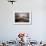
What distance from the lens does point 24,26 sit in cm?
481

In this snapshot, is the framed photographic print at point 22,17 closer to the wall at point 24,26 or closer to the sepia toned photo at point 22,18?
the sepia toned photo at point 22,18

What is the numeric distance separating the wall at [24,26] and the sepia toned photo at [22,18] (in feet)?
0.51

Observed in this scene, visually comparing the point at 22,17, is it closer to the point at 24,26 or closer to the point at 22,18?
the point at 22,18

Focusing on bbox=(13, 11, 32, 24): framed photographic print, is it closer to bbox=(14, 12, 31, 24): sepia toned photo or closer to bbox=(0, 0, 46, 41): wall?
bbox=(14, 12, 31, 24): sepia toned photo

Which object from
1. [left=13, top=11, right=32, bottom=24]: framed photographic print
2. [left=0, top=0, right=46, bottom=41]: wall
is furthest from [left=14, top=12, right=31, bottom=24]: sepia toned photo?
[left=0, top=0, right=46, bottom=41]: wall

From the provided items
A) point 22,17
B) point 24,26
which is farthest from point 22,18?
point 24,26

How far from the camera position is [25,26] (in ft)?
15.8

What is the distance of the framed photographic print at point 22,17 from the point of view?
189 inches

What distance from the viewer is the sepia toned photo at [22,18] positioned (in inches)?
189

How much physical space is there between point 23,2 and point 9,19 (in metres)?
0.86

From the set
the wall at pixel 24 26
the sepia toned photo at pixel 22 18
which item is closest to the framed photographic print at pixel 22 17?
the sepia toned photo at pixel 22 18

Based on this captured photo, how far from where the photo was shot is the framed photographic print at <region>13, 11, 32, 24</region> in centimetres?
479

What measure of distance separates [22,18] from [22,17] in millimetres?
39

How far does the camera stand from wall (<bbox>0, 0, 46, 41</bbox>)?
478cm
